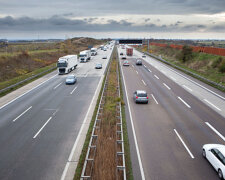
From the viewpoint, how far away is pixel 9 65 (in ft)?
152

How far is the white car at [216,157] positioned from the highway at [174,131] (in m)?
0.36

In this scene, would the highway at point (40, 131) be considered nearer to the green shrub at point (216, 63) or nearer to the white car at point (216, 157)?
the white car at point (216, 157)

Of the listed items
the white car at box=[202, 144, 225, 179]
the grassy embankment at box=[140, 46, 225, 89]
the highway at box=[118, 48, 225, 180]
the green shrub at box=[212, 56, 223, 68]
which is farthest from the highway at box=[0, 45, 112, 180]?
the green shrub at box=[212, 56, 223, 68]

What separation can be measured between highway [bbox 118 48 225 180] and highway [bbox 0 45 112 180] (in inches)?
184

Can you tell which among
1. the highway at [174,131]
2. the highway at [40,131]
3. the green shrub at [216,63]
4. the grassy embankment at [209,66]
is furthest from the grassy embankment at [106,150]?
the green shrub at [216,63]

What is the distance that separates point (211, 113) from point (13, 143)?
17.7 m

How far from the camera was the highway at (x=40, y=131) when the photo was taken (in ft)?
36.2

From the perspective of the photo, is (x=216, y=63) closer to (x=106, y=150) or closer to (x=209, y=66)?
(x=209, y=66)

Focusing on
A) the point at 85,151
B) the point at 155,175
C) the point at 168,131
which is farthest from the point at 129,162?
the point at 168,131

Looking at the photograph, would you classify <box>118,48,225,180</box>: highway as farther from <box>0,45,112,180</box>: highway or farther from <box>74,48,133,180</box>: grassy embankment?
<box>0,45,112,180</box>: highway

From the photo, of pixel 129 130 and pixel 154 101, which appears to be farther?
pixel 154 101

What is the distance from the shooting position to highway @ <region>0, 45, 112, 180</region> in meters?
11.0

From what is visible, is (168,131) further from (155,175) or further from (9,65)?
(9,65)

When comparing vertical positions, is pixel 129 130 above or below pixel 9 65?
below
